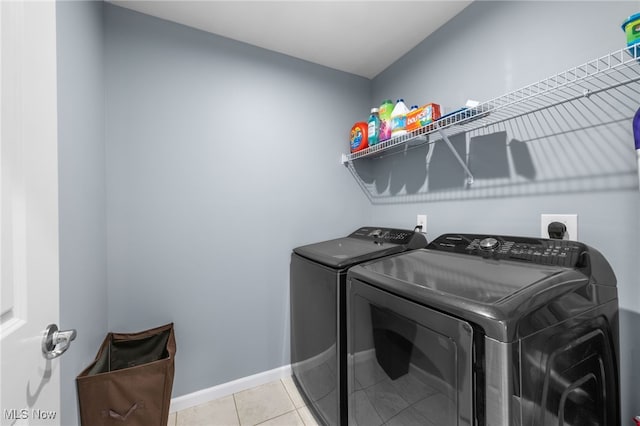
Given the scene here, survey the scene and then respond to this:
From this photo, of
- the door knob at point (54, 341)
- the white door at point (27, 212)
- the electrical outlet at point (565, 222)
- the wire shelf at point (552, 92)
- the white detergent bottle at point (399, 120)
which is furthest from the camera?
the white detergent bottle at point (399, 120)

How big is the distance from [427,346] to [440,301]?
169 millimetres

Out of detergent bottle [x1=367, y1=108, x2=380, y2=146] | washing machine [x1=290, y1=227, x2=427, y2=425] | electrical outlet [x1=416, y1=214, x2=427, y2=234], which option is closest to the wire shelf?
detergent bottle [x1=367, y1=108, x2=380, y2=146]

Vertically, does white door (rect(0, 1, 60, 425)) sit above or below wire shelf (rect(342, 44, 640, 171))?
below

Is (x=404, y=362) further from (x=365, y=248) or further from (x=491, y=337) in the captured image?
(x=365, y=248)

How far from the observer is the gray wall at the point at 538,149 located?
3.03ft

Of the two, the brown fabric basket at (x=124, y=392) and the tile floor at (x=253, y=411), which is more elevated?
the brown fabric basket at (x=124, y=392)

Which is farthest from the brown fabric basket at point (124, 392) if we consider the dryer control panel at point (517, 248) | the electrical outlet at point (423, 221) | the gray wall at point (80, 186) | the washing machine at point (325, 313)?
the electrical outlet at point (423, 221)

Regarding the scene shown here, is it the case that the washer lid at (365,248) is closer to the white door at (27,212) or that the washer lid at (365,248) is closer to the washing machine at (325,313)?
the washing machine at (325,313)

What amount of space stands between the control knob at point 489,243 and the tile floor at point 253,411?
142 cm

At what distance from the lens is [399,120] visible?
162 centimetres

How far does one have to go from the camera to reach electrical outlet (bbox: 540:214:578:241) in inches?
41.3

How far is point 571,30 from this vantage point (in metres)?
1.06

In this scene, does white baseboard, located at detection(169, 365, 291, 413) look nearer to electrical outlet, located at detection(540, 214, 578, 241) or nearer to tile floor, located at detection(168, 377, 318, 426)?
tile floor, located at detection(168, 377, 318, 426)

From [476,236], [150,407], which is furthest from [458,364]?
[150,407]
